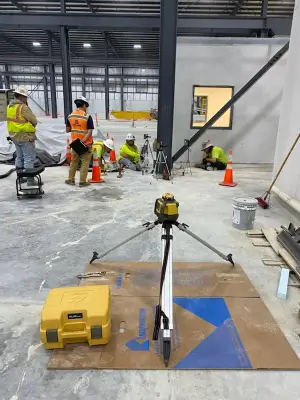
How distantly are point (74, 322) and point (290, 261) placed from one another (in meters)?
2.23

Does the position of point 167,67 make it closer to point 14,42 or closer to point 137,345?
point 137,345

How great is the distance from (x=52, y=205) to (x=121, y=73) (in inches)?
1101

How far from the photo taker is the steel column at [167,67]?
6328mm

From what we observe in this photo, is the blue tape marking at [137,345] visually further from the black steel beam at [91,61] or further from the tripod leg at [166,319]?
the black steel beam at [91,61]

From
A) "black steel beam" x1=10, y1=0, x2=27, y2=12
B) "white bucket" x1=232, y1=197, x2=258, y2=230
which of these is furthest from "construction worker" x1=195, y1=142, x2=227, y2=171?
"black steel beam" x1=10, y1=0, x2=27, y2=12

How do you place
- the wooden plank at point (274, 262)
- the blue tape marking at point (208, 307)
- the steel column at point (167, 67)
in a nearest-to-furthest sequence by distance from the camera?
1. the blue tape marking at point (208, 307)
2. the wooden plank at point (274, 262)
3. the steel column at point (167, 67)

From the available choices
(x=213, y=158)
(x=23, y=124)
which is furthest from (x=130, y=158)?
(x=23, y=124)

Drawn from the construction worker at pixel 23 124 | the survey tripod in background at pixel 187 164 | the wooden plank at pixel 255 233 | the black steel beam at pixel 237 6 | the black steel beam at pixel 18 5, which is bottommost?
the wooden plank at pixel 255 233

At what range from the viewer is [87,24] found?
9617mm

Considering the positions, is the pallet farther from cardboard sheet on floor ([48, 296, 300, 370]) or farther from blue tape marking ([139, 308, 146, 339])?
blue tape marking ([139, 308, 146, 339])

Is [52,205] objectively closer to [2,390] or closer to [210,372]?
[2,390]

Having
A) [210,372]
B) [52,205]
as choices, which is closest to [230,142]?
[52,205]

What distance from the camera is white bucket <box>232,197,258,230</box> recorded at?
405cm

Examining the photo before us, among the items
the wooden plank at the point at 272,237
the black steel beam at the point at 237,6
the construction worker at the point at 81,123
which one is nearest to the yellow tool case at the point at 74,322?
the wooden plank at the point at 272,237
